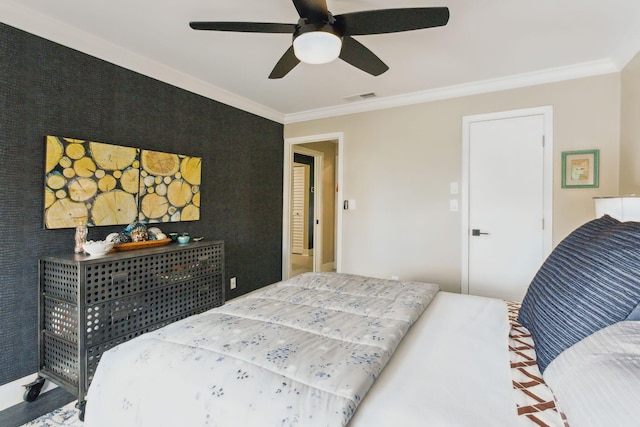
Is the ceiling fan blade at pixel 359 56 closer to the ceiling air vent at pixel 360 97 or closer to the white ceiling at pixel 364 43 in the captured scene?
the white ceiling at pixel 364 43

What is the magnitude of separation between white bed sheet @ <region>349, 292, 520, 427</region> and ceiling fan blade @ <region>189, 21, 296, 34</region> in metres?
1.69

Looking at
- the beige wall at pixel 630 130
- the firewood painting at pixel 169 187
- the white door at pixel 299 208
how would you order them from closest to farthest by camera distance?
1. the beige wall at pixel 630 130
2. the firewood painting at pixel 169 187
3. the white door at pixel 299 208

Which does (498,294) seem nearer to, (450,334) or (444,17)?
(450,334)

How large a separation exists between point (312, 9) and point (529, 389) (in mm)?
1780

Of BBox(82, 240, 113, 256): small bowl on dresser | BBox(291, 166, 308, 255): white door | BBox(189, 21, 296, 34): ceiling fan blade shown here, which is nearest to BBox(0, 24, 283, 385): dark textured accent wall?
BBox(82, 240, 113, 256): small bowl on dresser

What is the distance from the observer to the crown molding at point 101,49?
1.97 m

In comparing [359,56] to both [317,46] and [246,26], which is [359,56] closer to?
[317,46]

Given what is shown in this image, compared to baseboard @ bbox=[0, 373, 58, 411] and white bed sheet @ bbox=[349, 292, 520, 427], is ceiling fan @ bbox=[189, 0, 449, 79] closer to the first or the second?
white bed sheet @ bbox=[349, 292, 520, 427]

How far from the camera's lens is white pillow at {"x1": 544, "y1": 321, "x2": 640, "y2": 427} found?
2.12 ft

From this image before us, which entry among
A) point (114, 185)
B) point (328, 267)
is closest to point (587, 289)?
point (114, 185)

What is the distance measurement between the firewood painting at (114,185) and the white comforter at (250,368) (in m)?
1.47

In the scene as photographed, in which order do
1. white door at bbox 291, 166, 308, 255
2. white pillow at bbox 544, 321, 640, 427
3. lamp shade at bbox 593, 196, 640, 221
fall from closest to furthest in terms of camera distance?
1. white pillow at bbox 544, 321, 640, 427
2. lamp shade at bbox 593, 196, 640, 221
3. white door at bbox 291, 166, 308, 255

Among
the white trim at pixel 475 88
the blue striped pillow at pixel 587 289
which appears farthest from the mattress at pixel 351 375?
the white trim at pixel 475 88

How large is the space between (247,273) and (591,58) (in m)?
3.92
